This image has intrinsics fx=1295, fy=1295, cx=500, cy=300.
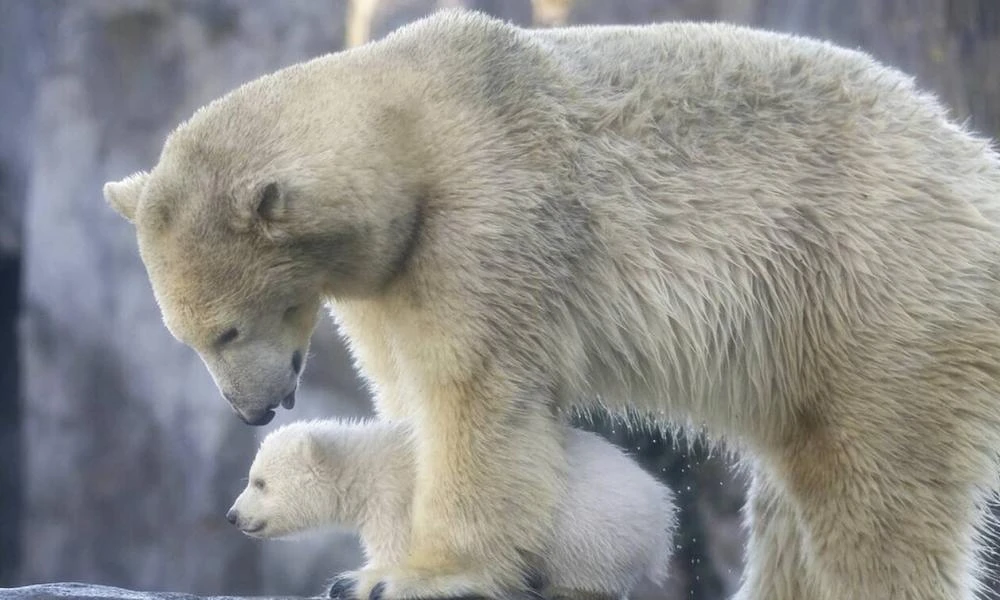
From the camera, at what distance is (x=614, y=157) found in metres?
3.71

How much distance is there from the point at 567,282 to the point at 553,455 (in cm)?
48

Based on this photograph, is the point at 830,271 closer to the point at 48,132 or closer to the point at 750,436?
the point at 750,436

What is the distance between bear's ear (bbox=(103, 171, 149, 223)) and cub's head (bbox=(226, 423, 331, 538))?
931 mm

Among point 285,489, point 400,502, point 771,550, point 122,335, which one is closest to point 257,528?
point 285,489

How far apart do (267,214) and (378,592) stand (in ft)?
3.47

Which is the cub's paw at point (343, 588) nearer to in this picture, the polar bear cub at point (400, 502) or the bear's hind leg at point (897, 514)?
the polar bear cub at point (400, 502)

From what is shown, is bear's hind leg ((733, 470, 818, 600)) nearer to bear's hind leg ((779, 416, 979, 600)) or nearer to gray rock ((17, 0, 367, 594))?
bear's hind leg ((779, 416, 979, 600))

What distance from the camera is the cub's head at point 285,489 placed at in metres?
4.17

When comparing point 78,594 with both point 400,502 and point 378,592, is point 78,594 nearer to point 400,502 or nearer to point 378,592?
point 378,592

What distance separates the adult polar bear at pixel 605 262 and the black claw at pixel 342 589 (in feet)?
0.16

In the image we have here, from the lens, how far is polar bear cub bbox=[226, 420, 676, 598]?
11.8 feet

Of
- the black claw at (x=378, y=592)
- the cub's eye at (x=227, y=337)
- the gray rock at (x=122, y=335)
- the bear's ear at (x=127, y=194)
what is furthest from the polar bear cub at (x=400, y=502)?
the gray rock at (x=122, y=335)

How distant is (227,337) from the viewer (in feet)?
11.7

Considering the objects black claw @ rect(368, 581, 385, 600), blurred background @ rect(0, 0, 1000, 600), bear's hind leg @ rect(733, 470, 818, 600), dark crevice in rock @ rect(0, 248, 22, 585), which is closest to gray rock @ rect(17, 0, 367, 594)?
blurred background @ rect(0, 0, 1000, 600)
